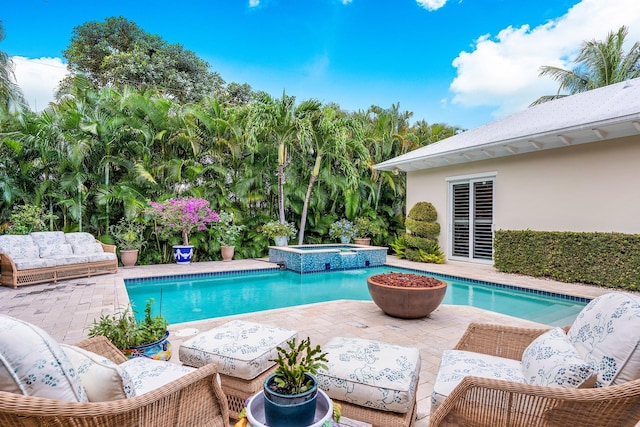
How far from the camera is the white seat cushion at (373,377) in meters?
2.17

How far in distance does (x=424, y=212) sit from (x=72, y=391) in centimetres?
1110

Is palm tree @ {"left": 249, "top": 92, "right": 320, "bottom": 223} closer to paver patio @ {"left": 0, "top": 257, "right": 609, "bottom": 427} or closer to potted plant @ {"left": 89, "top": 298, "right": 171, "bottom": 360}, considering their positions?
paver patio @ {"left": 0, "top": 257, "right": 609, "bottom": 427}

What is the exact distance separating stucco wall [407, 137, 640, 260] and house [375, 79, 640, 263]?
0.02 meters

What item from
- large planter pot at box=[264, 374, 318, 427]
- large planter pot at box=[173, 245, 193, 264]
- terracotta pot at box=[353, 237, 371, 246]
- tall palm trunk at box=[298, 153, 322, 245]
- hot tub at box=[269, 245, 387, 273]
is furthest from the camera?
terracotta pot at box=[353, 237, 371, 246]

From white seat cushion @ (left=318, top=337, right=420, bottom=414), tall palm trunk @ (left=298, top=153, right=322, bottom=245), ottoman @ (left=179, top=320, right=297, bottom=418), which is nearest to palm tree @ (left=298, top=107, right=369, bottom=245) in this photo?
tall palm trunk @ (left=298, top=153, right=322, bottom=245)

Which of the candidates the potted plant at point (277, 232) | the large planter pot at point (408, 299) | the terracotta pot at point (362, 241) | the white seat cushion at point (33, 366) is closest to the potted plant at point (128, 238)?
the potted plant at point (277, 232)

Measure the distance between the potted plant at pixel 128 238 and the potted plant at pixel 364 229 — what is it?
22.7 feet

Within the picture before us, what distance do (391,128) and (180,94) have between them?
10.5 metres

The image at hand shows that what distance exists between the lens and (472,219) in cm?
1083

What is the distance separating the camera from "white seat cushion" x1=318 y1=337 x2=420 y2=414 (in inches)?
85.4

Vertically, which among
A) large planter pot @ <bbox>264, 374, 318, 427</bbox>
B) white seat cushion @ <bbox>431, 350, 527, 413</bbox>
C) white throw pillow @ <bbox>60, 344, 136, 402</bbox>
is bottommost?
white seat cushion @ <bbox>431, 350, 527, 413</bbox>

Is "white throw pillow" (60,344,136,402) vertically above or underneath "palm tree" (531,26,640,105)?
underneath

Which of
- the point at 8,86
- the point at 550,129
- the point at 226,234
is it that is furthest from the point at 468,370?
the point at 8,86

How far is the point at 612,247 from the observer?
24.3 feet
